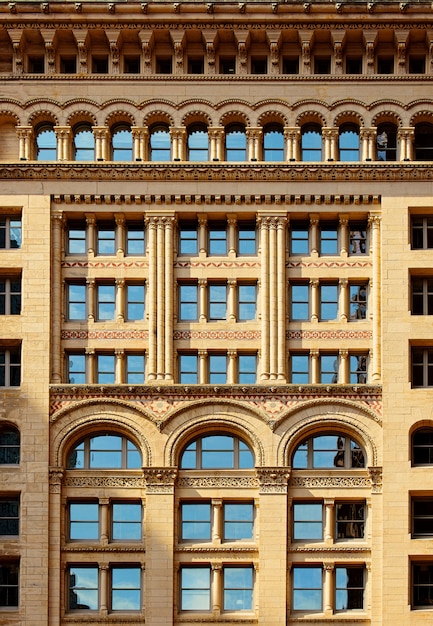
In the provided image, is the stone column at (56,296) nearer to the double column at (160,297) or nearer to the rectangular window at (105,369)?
the rectangular window at (105,369)

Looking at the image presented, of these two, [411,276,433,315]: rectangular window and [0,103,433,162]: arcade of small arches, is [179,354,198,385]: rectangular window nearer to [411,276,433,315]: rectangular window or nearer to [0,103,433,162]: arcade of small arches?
[0,103,433,162]: arcade of small arches

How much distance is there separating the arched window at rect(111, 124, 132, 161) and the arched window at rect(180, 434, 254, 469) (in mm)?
11479

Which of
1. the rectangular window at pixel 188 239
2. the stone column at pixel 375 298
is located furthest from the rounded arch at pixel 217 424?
the rectangular window at pixel 188 239

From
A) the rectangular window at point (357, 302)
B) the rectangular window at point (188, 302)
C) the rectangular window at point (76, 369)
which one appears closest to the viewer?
Answer: the rectangular window at point (76, 369)

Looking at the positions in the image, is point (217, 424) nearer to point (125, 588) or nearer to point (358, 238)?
point (125, 588)

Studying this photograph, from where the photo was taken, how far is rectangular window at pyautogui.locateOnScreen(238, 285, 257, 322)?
5225cm

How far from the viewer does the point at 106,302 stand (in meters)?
52.5

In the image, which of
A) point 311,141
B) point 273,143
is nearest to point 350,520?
point 311,141

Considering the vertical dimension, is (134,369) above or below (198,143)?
below

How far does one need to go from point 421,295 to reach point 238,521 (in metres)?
11.1

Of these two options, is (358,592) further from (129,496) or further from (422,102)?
(422,102)

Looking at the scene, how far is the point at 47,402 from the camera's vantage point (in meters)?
50.9

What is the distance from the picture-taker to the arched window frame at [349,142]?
175 ft

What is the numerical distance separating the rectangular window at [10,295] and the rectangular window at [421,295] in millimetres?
15158
